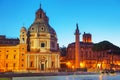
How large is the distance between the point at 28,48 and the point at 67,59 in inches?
899

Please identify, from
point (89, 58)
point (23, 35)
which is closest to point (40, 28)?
point (23, 35)

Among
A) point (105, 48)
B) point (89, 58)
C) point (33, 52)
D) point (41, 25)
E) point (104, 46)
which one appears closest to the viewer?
point (33, 52)

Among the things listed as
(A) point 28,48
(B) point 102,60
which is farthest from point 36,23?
(B) point 102,60

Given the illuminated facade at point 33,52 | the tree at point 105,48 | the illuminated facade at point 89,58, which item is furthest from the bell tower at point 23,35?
the tree at point 105,48

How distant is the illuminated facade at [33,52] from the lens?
9881cm

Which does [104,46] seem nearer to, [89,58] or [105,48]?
[105,48]

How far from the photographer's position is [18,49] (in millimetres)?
99625

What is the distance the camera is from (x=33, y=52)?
99.7 m

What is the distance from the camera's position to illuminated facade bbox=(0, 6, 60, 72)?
98.8m

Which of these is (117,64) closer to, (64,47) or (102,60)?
(102,60)

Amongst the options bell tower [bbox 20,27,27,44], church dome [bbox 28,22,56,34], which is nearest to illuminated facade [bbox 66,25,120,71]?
church dome [bbox 28,22,56,34]

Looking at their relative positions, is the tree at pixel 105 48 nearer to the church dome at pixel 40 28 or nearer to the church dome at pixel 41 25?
the church dome at pixel 41 25

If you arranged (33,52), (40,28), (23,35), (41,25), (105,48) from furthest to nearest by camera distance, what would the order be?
(105,48) → (41,25) → (40,28) → (23,35) → (33,52)

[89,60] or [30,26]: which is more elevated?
[30,26]
